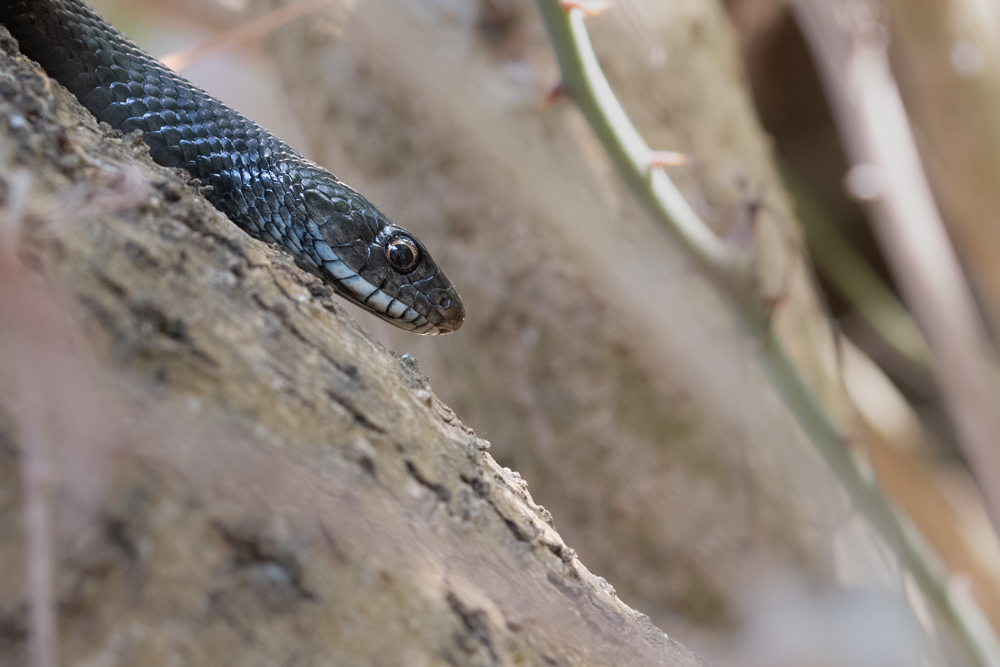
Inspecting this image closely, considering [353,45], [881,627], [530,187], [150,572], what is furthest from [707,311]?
→ [150,572]

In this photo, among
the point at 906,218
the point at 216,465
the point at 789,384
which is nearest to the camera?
the point at 216,465

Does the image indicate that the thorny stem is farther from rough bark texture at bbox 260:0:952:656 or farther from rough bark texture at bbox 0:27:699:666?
rough bark texture at bbox 0:27:699:666

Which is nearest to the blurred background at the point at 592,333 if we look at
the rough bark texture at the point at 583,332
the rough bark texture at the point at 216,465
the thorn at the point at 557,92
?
the rough bark texture at the point at 583,332

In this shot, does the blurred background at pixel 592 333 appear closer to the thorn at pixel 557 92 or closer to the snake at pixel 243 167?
the snake at pixel 243 167

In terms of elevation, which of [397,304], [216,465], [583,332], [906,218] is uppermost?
[906,218]

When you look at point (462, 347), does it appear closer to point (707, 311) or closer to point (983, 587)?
point (707, 311)

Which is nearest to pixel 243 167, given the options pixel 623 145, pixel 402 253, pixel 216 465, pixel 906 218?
pixel 402 253

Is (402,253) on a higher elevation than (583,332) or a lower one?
lower

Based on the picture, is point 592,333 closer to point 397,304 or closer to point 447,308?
point 447,308
